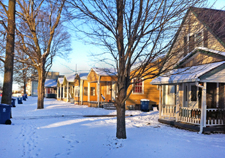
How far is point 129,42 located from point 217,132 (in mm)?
6366

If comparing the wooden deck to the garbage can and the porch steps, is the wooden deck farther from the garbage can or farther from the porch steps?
the porch steps

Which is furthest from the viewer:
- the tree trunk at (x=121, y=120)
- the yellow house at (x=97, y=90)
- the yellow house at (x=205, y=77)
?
the yellow house at (x=97, y=90)

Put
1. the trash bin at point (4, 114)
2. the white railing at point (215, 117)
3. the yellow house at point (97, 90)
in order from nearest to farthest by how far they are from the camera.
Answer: the trash bin at point (4, 114) < the white railing at point (215, 117) < the yellow house at point (97, 90)

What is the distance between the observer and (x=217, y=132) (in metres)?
10.5

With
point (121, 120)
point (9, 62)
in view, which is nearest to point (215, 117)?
point (121, 120)

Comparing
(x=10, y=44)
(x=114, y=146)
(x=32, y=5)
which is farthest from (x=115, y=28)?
(x=32, y=5)

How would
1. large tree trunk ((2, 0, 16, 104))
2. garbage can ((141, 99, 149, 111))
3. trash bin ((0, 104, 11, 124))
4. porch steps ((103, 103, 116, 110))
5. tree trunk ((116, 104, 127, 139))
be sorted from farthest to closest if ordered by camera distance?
porch steps ((103, 103, 116, 110)) → garbage can ((141, 99, 149, 111)) → large tree trunk ((2, 0, 16, 104)) → trash bin ((0, 104, 11, 124)) → tree trunk ((116, 104, 127, 139))

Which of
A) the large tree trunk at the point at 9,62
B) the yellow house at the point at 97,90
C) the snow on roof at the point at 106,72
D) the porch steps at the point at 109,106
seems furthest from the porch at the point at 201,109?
the yellow house at the point at 97,90

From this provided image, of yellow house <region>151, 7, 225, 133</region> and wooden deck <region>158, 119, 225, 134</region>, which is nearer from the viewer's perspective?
yellow house <region>151, 7, 225, 133</region>

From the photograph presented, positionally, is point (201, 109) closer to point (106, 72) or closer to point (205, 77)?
point (205, 77)

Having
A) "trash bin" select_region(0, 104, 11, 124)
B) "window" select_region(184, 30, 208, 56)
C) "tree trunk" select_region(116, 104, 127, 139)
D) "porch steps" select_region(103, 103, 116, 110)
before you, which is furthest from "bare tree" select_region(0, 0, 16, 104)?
"porch steps" select_region(103, 103, 116, 110)

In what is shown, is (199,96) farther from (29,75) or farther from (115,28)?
(29,75)

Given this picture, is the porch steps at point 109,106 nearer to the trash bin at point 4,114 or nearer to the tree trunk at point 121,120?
the trash bin at point 4,114

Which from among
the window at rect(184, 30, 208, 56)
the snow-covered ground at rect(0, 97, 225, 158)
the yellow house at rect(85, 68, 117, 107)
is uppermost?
the window at rect(184, 30, 208, 56)
